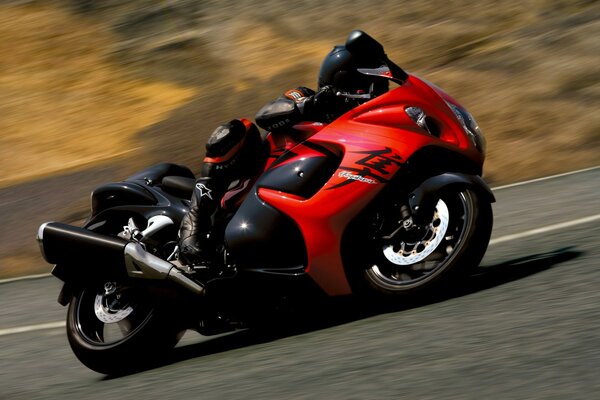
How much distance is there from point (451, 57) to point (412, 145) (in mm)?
10818

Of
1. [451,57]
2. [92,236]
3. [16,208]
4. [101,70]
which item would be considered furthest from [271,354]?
[101,70]

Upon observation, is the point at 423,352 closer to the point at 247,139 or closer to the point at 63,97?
the point at 247,139

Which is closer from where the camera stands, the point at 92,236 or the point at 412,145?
the point at 412,145

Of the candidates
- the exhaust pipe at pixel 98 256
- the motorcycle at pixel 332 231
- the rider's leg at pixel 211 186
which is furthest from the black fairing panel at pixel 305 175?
the exhaust pipe at pixel 98 256

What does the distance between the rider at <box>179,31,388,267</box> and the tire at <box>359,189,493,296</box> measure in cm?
72

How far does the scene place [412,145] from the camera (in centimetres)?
607

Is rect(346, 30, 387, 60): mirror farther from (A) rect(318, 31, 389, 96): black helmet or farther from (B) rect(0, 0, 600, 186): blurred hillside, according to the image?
(B) rect(0, 0, 600, 186): blurred hillside

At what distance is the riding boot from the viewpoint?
6234 millimetres

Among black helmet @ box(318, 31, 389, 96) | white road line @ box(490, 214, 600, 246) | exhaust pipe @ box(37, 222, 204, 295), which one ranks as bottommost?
white road line @ box(490, 214, 600, 246)

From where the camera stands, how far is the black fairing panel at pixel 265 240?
6137mm

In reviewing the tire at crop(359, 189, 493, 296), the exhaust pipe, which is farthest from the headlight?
the exhaust pipe

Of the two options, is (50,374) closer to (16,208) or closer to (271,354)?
(271,354)

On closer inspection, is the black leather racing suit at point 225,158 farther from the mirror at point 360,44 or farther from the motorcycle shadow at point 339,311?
the motorcycle shadow at point 339,311

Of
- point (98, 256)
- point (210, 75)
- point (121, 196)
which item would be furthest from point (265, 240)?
point (210, 75)
